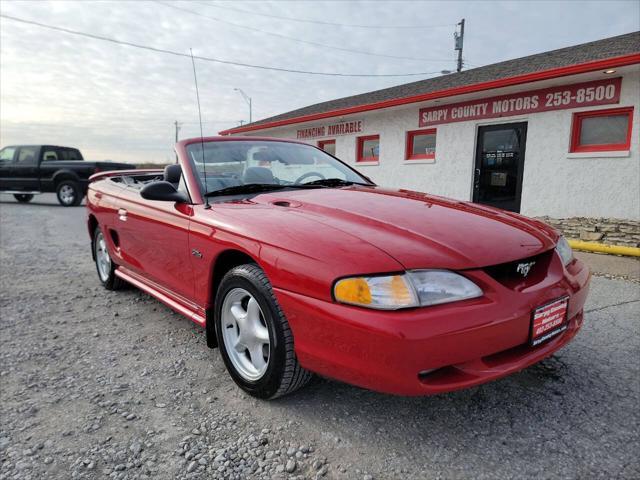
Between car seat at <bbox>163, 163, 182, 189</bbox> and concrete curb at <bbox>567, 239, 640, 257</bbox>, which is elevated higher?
car seat at <bbox>163, 163, 182, 189</bbox>

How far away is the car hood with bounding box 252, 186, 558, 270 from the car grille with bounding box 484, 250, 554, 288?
0.11 ft

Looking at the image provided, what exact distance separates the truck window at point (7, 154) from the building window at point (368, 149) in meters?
11.8

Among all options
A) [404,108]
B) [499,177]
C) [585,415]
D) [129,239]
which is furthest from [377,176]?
[585,415]

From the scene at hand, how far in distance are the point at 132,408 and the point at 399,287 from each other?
1560 mm

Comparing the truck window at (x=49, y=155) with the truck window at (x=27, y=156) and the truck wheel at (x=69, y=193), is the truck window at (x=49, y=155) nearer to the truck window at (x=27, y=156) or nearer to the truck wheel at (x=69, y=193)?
the truck window at (x=27, y=156)

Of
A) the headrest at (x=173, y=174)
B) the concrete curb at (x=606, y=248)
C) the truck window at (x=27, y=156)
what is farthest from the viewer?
the truck window at (x=27, y=156)

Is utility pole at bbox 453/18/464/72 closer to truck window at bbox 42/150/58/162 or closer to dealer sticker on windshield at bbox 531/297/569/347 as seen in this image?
truck window at bbox 42/150/58/162

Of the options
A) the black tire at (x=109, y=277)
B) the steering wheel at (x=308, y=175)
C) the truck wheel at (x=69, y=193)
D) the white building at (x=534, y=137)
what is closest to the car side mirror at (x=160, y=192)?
the steering wheel at (x=308, y=175)

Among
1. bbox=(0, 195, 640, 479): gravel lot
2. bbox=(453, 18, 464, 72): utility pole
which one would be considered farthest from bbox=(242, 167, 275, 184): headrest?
bbox=(453, 18, 464, 72): utility pole

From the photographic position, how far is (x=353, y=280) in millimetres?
1742

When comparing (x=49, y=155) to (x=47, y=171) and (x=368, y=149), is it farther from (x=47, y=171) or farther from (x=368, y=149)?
(x=368, y=149)

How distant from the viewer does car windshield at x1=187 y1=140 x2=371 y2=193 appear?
2.90 metres

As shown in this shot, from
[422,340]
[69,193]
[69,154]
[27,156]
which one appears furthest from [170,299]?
[27,156]

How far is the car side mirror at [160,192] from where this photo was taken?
104 inches
